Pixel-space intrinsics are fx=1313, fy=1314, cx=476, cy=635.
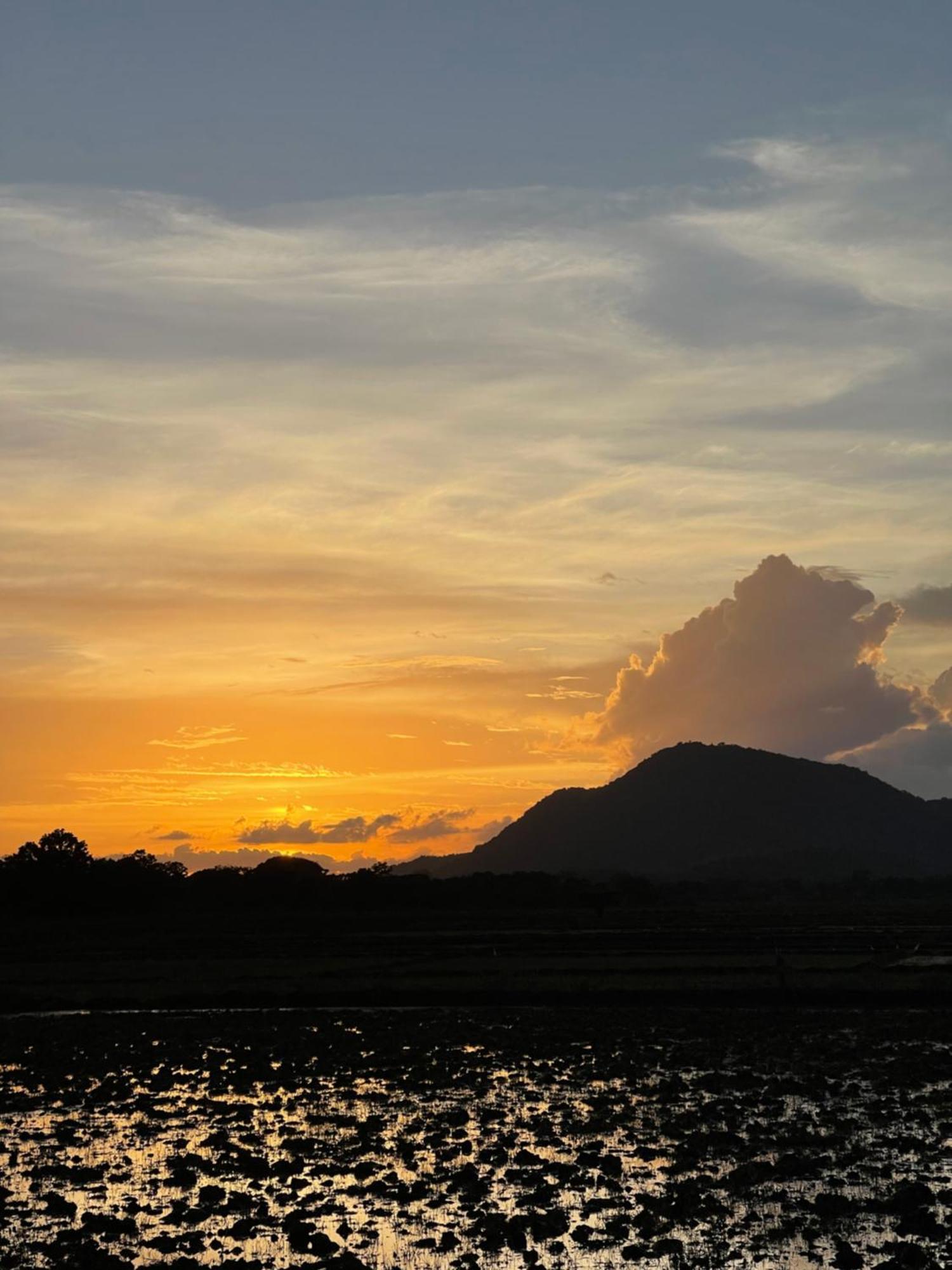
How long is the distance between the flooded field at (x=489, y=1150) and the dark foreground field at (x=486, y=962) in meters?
12.0

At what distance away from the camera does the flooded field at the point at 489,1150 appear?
56.2 feet

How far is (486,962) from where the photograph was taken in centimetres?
6544

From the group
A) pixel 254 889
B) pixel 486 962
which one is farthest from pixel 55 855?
pixel 486 962

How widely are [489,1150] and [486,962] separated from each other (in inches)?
1719

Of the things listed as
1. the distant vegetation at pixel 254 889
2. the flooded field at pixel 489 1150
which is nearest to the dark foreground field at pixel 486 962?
the flooded field at pixel 489 1150

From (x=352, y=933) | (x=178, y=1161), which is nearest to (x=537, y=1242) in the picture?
(x=178, y=1161)

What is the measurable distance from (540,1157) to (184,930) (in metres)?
97.2

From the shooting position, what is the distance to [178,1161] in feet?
72.9

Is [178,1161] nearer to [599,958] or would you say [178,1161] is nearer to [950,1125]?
[950,1125]

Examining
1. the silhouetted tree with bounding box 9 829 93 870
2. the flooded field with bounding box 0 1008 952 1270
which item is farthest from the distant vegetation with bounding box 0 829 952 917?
the flooded field with bounding box 0 1008 952 1270

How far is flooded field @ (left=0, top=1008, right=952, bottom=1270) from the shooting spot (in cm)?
1714

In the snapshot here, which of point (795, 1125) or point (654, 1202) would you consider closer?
point (654, 1202)

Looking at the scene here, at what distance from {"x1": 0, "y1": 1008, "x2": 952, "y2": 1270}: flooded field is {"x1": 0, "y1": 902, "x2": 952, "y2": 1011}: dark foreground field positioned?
39.2ft

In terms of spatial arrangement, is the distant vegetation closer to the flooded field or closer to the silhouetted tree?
the silhouetted tree
